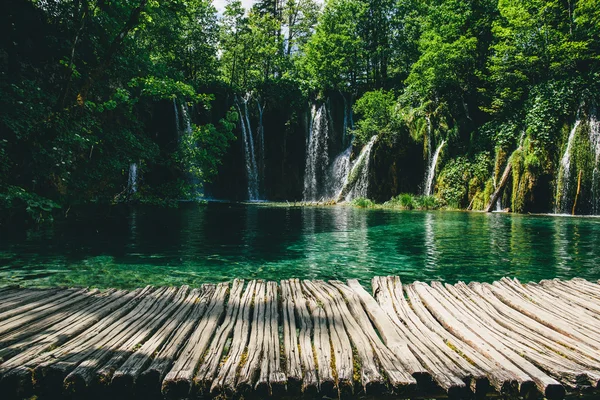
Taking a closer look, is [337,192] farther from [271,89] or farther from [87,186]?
[87,186]

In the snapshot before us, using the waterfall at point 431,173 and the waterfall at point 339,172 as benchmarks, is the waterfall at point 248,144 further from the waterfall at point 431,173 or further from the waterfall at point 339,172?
the waterfall at point 431,173

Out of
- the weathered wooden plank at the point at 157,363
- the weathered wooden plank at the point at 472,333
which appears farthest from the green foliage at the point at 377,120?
the weathered wooden plank at the point at 157,363

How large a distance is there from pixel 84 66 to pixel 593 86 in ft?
81.4

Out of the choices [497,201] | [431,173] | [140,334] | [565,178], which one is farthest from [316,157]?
[140,334]

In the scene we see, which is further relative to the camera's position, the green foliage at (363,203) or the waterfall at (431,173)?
the green foliage at (363,203)

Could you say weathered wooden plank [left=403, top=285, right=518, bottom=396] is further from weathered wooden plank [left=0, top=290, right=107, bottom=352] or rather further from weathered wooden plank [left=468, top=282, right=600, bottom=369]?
weathered wooden plank [left=0, top=290, right=107, bottom=352]

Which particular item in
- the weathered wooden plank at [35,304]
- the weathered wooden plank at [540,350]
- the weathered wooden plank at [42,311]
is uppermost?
the weathered wooden plank at [35,304]

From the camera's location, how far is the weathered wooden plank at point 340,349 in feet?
7.93

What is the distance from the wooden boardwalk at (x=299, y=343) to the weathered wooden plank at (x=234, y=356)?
0.01 m

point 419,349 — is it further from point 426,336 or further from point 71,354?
point 71,354

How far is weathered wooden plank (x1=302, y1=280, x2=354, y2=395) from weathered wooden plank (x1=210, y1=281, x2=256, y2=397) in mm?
719

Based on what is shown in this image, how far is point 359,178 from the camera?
29531mm

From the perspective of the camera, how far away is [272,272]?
7.31 metres

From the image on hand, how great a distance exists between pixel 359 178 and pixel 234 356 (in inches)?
1083
